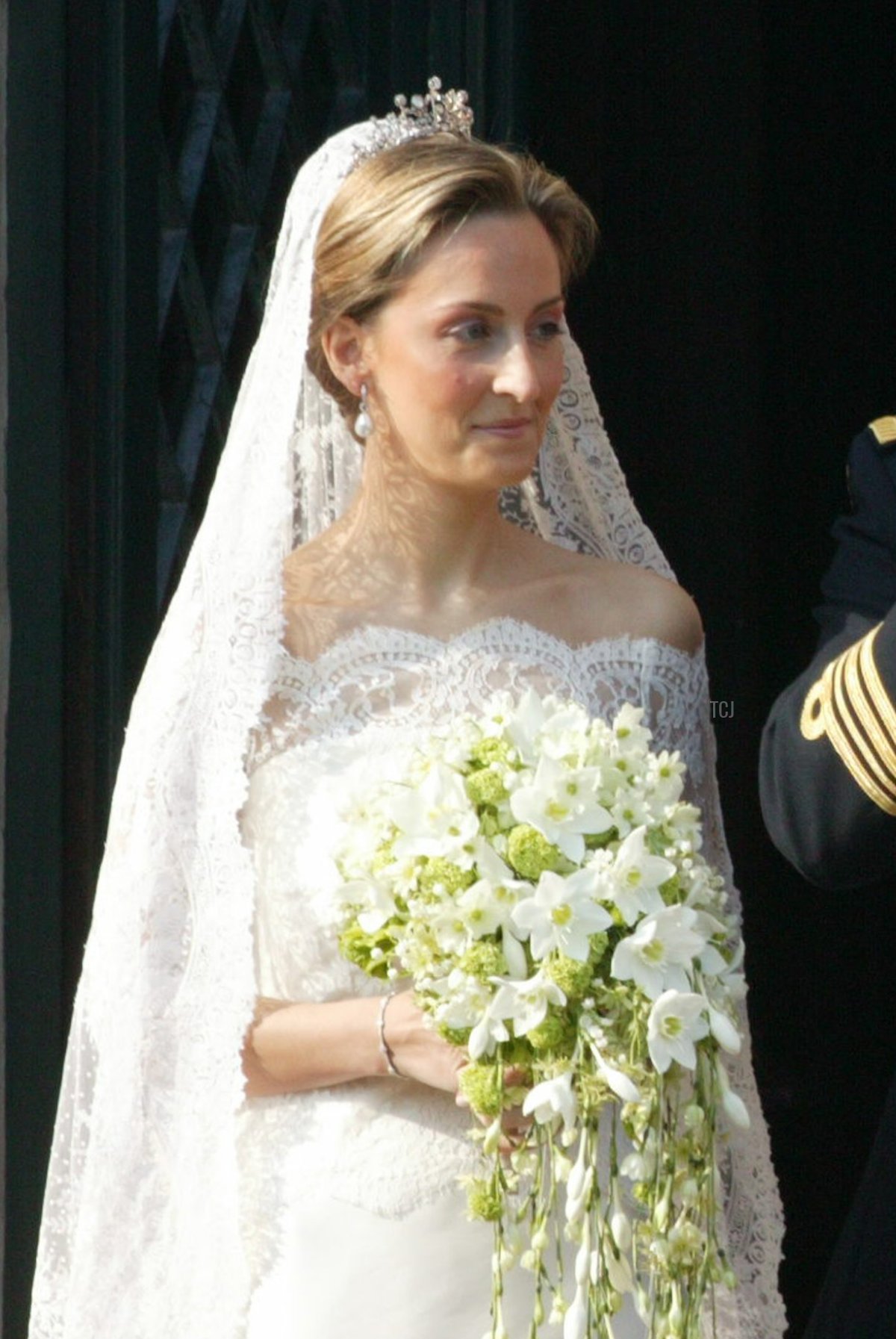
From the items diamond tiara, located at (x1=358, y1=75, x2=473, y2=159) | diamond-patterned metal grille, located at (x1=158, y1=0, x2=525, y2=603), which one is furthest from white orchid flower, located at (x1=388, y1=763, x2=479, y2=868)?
diamond-patterned metal grille, located at (x1=158, y1=0, x2=525, y2=603)

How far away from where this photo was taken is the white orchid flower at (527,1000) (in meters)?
2.32

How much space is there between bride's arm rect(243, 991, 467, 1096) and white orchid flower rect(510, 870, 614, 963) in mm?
314

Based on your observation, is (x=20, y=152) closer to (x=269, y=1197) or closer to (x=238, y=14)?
(x=238, y=14)

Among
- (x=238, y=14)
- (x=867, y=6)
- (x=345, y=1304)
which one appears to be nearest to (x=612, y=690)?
(x=345, y=1304)

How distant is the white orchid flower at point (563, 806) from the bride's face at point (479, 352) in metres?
0.56

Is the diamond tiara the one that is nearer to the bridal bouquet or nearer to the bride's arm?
the bridal bouquet

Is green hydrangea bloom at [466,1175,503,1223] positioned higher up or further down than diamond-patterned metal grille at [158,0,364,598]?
further down

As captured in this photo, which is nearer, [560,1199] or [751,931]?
[560,1199]

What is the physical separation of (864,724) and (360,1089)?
0.88 metres

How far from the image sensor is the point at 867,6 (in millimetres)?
4730

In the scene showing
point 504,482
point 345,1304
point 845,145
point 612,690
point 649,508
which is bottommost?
point 345,1304

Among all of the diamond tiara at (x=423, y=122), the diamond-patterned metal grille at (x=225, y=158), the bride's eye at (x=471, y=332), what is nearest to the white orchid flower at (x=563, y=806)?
the bride's eye at (x=471, y=332)

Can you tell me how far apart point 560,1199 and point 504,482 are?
84 centimetres

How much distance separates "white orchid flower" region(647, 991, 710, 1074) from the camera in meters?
2.31
